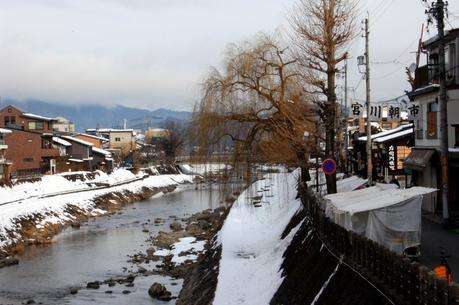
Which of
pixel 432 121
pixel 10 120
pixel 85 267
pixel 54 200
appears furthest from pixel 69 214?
pixel 432 121

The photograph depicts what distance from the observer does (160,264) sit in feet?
96.1

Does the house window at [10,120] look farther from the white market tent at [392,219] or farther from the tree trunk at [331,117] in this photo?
the white market tent at [392,219]

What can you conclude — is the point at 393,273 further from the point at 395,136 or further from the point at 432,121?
the point at 395,136

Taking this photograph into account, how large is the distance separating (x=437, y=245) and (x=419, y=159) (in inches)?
386

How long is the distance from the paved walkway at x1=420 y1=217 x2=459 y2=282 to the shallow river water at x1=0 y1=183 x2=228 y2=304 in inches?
446

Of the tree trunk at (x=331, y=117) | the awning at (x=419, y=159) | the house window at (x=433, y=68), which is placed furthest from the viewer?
the awning at (x=419, y=159)

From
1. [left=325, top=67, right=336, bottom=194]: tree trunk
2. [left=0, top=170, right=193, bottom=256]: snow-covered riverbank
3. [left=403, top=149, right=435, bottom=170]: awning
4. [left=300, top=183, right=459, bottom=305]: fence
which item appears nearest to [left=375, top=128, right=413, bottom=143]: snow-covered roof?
[left=403, top=149, right=435, bottom=170]: awning

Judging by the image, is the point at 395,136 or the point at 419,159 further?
the point at 395,136

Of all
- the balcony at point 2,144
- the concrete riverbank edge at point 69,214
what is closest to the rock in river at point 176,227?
the concrete riverbank edge at point 69,214

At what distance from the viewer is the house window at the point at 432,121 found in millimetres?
24047

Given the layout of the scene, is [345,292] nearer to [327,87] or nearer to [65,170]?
[327,87]

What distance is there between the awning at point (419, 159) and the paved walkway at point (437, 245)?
13.8ft

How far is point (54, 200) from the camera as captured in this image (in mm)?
50125

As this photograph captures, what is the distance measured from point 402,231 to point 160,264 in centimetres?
1863
